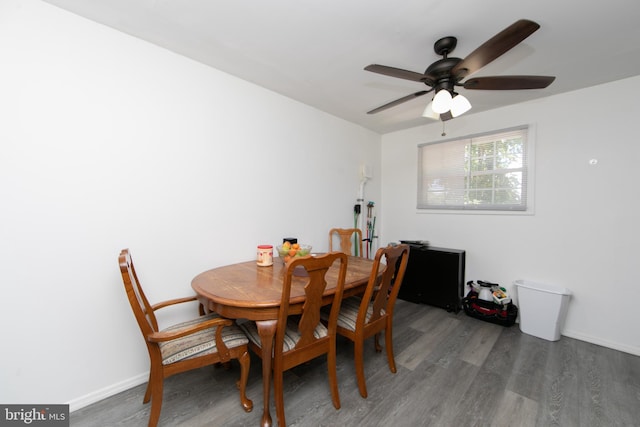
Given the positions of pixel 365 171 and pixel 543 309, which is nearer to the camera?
pixel 543 309

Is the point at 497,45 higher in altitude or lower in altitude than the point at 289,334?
higher

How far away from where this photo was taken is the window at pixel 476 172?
290 centimetres

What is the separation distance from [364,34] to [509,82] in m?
1.02

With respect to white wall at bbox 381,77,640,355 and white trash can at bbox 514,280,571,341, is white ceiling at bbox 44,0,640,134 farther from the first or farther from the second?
white trash can at bbox 514,280,571,341

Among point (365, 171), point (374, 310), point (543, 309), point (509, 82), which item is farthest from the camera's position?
point (365, 171)

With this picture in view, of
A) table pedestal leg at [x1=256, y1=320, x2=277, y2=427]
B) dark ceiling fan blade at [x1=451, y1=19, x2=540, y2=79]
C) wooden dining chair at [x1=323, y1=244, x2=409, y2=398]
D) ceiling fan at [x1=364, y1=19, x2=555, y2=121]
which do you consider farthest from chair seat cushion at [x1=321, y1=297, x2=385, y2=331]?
dark ceiling fan blade at [x1=451, y1=19, x2=540, y2=79]

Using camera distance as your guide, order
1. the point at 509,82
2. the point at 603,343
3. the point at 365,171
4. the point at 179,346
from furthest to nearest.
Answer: the point at 365,171 → the point at 603,343 → the point at 509,82 → the point at 179,346

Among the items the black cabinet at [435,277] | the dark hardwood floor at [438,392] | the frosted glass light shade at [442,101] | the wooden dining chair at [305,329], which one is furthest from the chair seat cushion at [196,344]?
the black cabinet at [435,277]

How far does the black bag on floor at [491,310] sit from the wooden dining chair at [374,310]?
1498 millimetres

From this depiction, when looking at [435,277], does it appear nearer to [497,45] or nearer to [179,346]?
[497,45]

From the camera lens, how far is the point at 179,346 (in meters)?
1.45

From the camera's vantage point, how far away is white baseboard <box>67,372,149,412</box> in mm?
1618

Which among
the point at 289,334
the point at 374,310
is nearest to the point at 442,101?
the point at 374,310

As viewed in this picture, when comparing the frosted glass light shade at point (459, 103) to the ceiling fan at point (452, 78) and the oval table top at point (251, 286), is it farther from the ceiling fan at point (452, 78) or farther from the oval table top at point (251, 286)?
the oval table top at point (251, 286)
